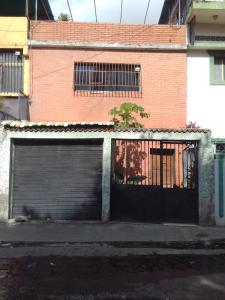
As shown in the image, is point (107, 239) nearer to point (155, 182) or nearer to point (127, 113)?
point (155, 182)

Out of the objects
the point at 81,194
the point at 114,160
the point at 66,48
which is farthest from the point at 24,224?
the point at 66,48

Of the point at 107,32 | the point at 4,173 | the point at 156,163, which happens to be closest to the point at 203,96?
the point at 107,32

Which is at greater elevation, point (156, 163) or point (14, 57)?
point (14, 57)

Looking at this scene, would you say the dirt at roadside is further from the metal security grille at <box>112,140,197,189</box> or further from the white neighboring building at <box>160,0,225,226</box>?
the white neighboring building at <box>160,0,225,226</box>

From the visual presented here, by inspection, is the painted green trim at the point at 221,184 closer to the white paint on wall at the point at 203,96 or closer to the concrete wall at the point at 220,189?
the concrete wall at the point at 220,189

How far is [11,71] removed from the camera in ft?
65.3

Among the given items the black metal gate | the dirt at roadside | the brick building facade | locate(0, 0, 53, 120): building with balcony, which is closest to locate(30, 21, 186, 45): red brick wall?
the brick building facade

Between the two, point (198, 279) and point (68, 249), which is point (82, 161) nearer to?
point (68, 249)

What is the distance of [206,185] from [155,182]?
1437 millimetres

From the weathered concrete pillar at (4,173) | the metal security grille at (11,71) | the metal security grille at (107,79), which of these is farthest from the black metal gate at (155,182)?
the metal security grille at (11,71)

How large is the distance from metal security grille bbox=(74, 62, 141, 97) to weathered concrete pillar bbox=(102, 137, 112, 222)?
5729 mm

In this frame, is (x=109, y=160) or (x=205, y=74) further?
(x=205, y=74)

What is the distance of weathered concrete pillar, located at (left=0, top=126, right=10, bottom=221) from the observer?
14.5 m

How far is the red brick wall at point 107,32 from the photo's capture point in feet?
65.4
